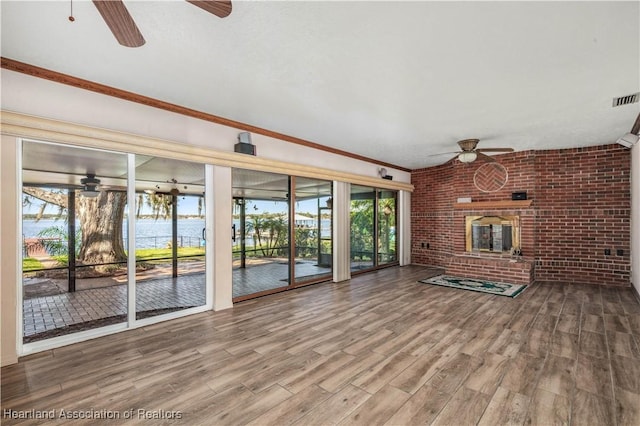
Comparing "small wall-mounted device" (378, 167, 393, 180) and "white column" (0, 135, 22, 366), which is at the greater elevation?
"small wall-mounted device" (378, 167, 393, 180)

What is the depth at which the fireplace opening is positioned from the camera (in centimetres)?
625

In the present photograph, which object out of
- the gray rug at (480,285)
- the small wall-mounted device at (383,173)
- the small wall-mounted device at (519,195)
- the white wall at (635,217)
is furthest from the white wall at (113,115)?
the white wall at (635,217)

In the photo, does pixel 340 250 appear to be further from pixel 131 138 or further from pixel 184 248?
pixel 131 138

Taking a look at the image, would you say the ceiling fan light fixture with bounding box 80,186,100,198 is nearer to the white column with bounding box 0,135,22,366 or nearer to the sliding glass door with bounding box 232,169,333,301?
the white column with bounding box 0,135,22,366

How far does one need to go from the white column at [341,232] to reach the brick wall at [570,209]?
2403mm

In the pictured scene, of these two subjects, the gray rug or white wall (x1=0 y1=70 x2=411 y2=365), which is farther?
the gray rug

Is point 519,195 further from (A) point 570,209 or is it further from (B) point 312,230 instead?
(B) point 312,230

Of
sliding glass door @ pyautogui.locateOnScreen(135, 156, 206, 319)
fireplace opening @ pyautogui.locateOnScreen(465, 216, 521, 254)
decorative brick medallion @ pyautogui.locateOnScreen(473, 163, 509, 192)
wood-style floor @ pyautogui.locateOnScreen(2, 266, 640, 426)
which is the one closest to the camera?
wood-style floor @ pyautogui.locateOnScreen(2, 266, 640, 426)

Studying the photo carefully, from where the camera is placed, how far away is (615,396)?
214 cm

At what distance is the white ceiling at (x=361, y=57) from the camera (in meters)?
2.05

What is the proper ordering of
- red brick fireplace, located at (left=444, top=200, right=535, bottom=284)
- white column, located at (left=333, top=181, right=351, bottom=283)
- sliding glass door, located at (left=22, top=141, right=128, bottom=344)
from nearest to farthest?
sliding glass door, located at (left=22, top=141, right=128, bottom=344) → red brick fireplace, located at (left=444, top=200, right=535, bottom=284) → white column, located at (left=333, top=181, right=351, bottom=283)

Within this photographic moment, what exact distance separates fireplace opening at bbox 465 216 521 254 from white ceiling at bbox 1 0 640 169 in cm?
262

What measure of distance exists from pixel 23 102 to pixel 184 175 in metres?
1.86

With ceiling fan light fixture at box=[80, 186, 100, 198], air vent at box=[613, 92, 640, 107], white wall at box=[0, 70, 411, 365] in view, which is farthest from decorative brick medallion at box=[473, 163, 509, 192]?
ceiling fan light fixture at box=[80, 186, 100, 198]
